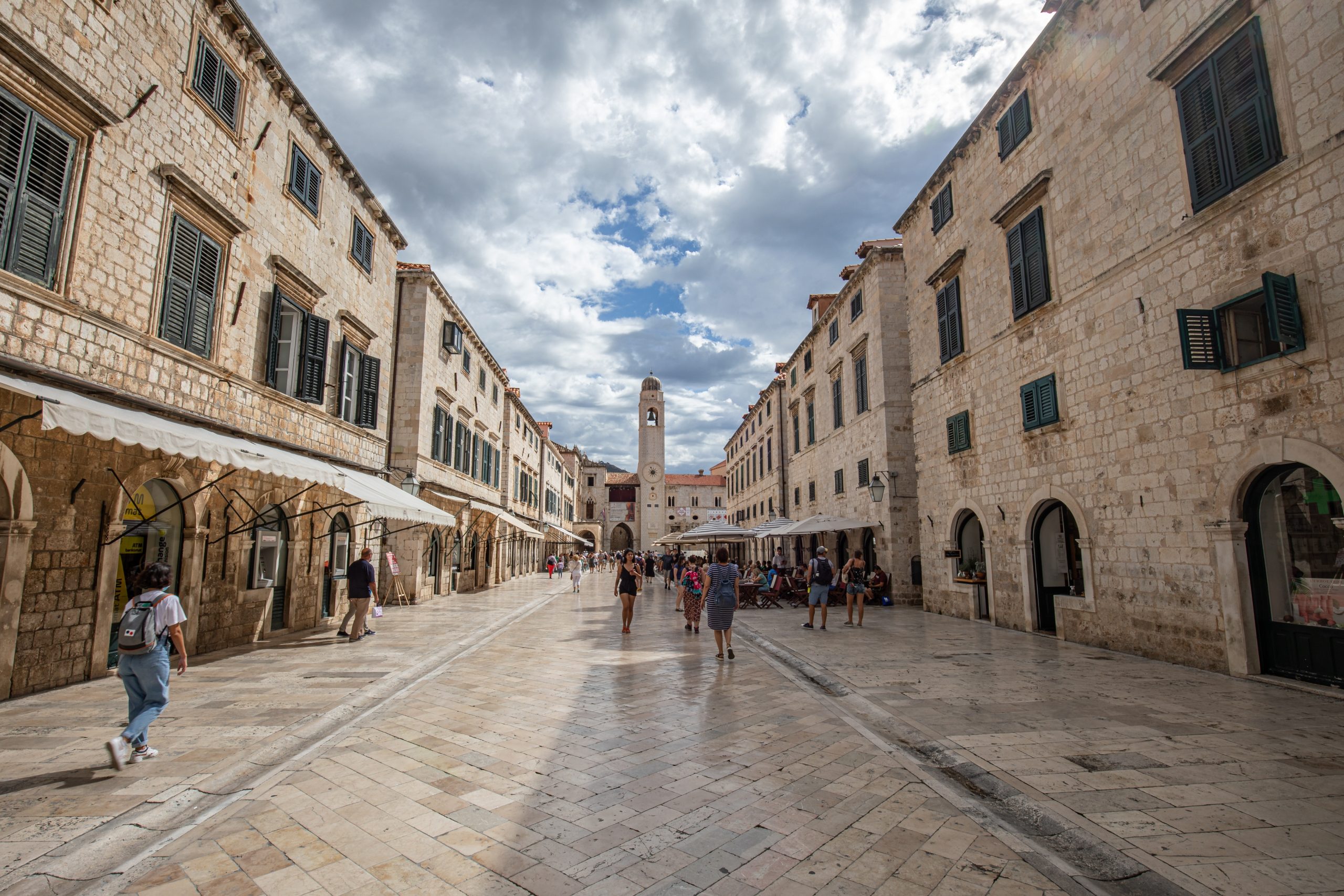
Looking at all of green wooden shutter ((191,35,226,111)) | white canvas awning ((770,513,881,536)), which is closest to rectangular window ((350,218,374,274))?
green wooden shutter ((191,35,226,111))

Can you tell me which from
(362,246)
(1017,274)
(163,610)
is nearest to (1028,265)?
(1017,274)

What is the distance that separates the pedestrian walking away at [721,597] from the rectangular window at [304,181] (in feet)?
32.7

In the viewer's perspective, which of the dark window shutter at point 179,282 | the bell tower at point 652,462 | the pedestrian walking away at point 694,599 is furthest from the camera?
the bell tower at point 652,462

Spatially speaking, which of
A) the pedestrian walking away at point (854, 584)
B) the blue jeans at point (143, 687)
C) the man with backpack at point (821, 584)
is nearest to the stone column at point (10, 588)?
the blue jeans at point (143, 687)

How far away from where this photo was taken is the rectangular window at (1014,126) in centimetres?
1172

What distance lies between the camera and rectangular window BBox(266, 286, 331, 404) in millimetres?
11531

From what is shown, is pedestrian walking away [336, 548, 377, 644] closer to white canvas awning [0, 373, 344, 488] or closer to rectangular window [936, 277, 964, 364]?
white canvas awning [0, 373, 344, 488]

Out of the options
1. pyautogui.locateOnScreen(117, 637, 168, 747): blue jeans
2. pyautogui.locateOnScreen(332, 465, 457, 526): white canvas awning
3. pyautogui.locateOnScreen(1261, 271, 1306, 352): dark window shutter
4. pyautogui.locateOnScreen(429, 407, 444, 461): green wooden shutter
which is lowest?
pyautogui.locateOnScreen(117, 637, 168, 747): blue jeans

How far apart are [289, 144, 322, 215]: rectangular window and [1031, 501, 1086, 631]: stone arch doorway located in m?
14.5

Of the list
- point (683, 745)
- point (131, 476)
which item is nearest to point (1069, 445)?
point (683, 745)

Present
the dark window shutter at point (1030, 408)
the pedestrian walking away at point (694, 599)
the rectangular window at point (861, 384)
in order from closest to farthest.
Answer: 1. the dark window shutter at point (1030, 408)
2. the pedestrian walking away at point (694, 599)
3. the rectangular window at point (861, 384)

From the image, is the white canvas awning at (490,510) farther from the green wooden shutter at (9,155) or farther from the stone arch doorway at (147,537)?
the green wooden shutter at (9,155)

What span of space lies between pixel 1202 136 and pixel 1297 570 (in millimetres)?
5180

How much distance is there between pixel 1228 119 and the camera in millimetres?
7543
